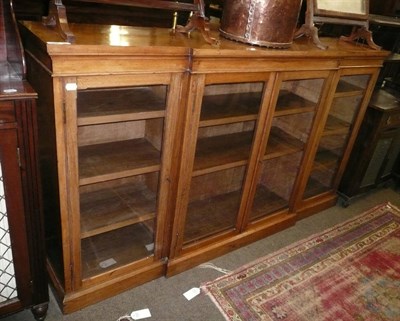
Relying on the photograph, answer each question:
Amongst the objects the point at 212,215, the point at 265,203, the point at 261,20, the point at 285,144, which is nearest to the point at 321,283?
the point at 265,203

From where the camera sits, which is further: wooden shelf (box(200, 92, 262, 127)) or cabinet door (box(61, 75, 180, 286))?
wooden shelf (box(200, 92, 262, 127))

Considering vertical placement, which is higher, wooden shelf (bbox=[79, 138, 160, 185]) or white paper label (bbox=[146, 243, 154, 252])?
wooden shelf (bbox=[79, 138, 160, 185])

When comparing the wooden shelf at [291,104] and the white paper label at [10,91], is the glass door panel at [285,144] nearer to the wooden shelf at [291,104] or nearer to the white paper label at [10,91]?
the wooden shelf at [291,104]

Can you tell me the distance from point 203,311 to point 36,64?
1.32 meters

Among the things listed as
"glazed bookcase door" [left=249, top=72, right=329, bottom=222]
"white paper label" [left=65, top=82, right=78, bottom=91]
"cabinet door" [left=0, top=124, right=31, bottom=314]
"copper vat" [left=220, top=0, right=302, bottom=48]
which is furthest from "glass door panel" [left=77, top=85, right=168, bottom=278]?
"glazed bookcase door" [left=249, top=72, right=329, bottom=222]

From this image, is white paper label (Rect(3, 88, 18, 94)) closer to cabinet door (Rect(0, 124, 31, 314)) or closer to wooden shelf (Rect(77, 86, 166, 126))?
cabinet door (Rect(0, 124, 31, 314))

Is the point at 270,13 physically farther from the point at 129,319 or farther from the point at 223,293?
the point at 129,319

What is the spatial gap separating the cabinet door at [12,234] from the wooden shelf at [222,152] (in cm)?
79

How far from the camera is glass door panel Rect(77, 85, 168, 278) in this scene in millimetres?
1369

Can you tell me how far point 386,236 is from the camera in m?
2.39

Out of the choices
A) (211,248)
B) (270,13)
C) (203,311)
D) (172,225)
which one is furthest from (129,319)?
(270,13)

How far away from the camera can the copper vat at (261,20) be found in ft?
4.78

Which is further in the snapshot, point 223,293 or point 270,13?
point 223,293

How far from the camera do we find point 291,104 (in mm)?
1942
